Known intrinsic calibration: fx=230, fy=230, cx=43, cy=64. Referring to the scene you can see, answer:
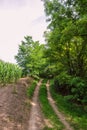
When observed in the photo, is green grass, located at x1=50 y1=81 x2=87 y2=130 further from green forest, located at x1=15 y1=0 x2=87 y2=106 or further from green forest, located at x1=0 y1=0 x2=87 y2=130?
green forest, located at x1=15 y1=0 x2=87 y2=106

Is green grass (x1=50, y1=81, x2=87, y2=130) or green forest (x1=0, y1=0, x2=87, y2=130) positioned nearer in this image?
green grass (x1=50, y1=81, x2=87, y2=130)

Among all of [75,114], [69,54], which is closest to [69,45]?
[69,54]

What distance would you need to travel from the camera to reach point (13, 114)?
61.5 feet

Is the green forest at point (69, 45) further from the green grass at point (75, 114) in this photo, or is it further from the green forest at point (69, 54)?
the green grass at point (75, 114)

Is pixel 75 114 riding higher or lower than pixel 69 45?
lower

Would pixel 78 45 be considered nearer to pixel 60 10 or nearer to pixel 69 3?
pixel 60 10

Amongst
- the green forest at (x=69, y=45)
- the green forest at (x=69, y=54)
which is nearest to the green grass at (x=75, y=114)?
the green forest at (x=69, y=54)

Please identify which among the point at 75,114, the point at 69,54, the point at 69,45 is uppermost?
the point at 69,45

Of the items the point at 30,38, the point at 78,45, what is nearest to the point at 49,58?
→ the point at 78,45

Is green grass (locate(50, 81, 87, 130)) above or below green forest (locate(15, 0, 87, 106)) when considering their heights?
below

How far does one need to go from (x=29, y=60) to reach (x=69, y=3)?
Answer: 42734mm

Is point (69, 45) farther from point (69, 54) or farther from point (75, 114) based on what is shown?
point (75, 114)

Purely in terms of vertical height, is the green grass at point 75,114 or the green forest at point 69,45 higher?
the green forest at point 69,45

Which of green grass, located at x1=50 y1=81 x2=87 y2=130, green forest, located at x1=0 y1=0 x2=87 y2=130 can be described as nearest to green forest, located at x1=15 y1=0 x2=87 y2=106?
green forest, located at x1=0 y1=0 x2=87 y2=130
